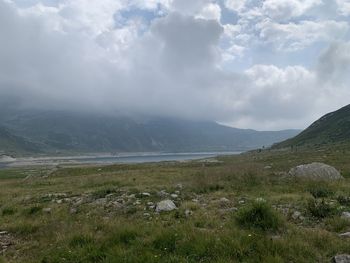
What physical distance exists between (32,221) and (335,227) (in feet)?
35.4

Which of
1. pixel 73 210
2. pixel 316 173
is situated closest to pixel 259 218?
pixel 73 210

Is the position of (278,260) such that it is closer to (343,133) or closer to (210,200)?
(210,200)

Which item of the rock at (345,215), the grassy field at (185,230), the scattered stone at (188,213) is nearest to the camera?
the grassy field at (185,230)

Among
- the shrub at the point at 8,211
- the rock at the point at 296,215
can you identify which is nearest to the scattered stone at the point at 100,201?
the shrub at the point at 8,211

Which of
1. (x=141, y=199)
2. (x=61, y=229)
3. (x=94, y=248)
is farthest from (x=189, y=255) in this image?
(x=141, y=199)

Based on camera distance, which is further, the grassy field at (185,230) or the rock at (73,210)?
the rock at (73,210)

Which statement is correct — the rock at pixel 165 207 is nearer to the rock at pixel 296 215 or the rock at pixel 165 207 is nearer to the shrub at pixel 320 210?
the rock at pixel 296 215

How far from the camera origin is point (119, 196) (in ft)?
55.5

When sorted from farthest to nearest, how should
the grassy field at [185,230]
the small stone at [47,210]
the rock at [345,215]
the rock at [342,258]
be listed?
1. the small stone at [47,210]
2. the rock at [345,215]
3. the grassy field at [185,230]
4. the rock at [342,258]

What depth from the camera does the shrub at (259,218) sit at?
31.1 feet

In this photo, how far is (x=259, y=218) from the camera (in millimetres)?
9758

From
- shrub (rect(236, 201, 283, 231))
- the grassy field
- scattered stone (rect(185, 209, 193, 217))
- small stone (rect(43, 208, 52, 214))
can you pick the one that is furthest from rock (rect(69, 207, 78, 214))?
shrub (rect(236, 201, 283, 231))

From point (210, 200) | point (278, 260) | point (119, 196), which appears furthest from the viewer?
point (119, 196)

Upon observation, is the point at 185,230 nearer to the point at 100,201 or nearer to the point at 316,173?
the point at 100,201
